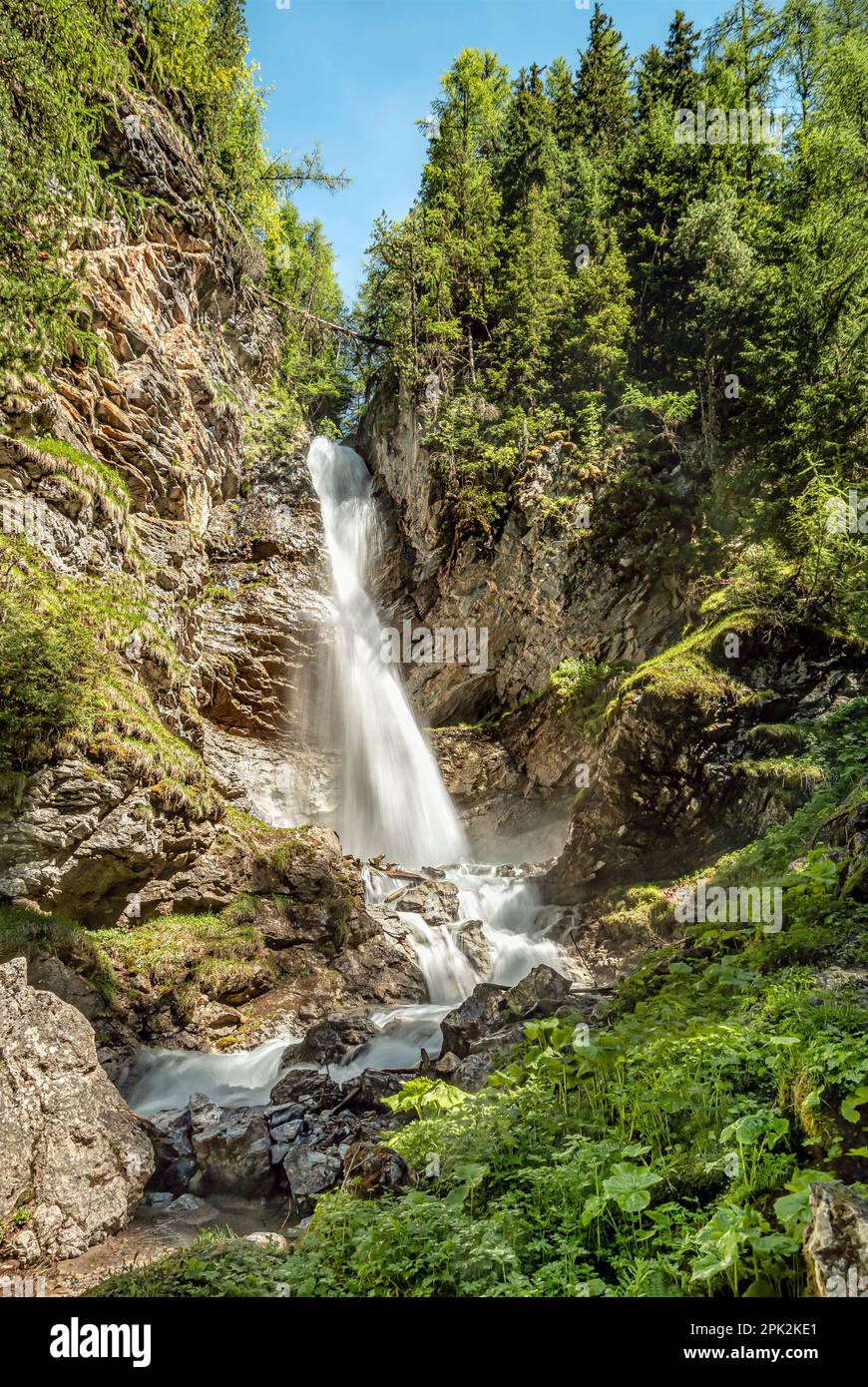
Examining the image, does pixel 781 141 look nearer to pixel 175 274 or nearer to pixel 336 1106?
pixel 175 274

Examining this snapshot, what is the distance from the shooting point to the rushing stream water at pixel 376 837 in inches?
355

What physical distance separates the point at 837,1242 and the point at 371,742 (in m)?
18.6

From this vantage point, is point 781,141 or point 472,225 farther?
point 472,225

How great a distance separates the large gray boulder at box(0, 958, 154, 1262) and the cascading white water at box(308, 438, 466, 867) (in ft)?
42.8

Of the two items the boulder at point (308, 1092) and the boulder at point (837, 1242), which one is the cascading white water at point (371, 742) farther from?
the boulder at point (837, 1242)

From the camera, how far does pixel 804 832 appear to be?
9289mm

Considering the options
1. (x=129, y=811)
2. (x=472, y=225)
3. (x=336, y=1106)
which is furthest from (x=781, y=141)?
(x=336, y=1106)

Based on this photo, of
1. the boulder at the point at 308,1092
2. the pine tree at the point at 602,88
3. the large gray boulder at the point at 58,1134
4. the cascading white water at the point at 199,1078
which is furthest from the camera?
the pine tree at the point at 602,88

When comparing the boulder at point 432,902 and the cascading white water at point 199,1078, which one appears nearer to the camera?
the cascading white water at point 199,1078

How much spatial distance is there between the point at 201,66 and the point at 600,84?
17.5 meters

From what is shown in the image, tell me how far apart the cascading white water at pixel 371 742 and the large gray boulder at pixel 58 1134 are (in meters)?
13.0

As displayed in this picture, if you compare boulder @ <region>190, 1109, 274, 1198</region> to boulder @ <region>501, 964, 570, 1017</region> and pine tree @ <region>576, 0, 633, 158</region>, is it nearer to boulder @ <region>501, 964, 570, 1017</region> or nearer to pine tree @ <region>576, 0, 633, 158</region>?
boulder @ <region>501, 964, 570, 1017</region>

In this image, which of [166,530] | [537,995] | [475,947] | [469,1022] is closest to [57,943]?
[469,1022]

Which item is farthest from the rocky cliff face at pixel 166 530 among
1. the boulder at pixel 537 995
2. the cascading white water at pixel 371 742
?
the boulder at pixel 537 995
